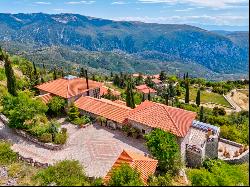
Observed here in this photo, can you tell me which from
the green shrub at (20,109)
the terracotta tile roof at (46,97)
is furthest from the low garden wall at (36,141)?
the terracotta tile roof at (46,97)

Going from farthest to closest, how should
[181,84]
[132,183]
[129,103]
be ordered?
[181,84] → [129,103] → [132,183]

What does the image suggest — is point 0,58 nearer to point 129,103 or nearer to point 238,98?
point 129,103

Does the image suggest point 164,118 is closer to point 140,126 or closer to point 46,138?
point 140,126

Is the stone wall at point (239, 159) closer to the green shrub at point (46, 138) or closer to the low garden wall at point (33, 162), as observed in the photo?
the green shrub at point (46, 138)

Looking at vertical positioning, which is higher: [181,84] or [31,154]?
[31,154]

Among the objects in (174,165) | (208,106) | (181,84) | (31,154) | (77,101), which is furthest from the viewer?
(181,84)

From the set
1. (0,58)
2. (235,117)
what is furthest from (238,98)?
(0,58)
